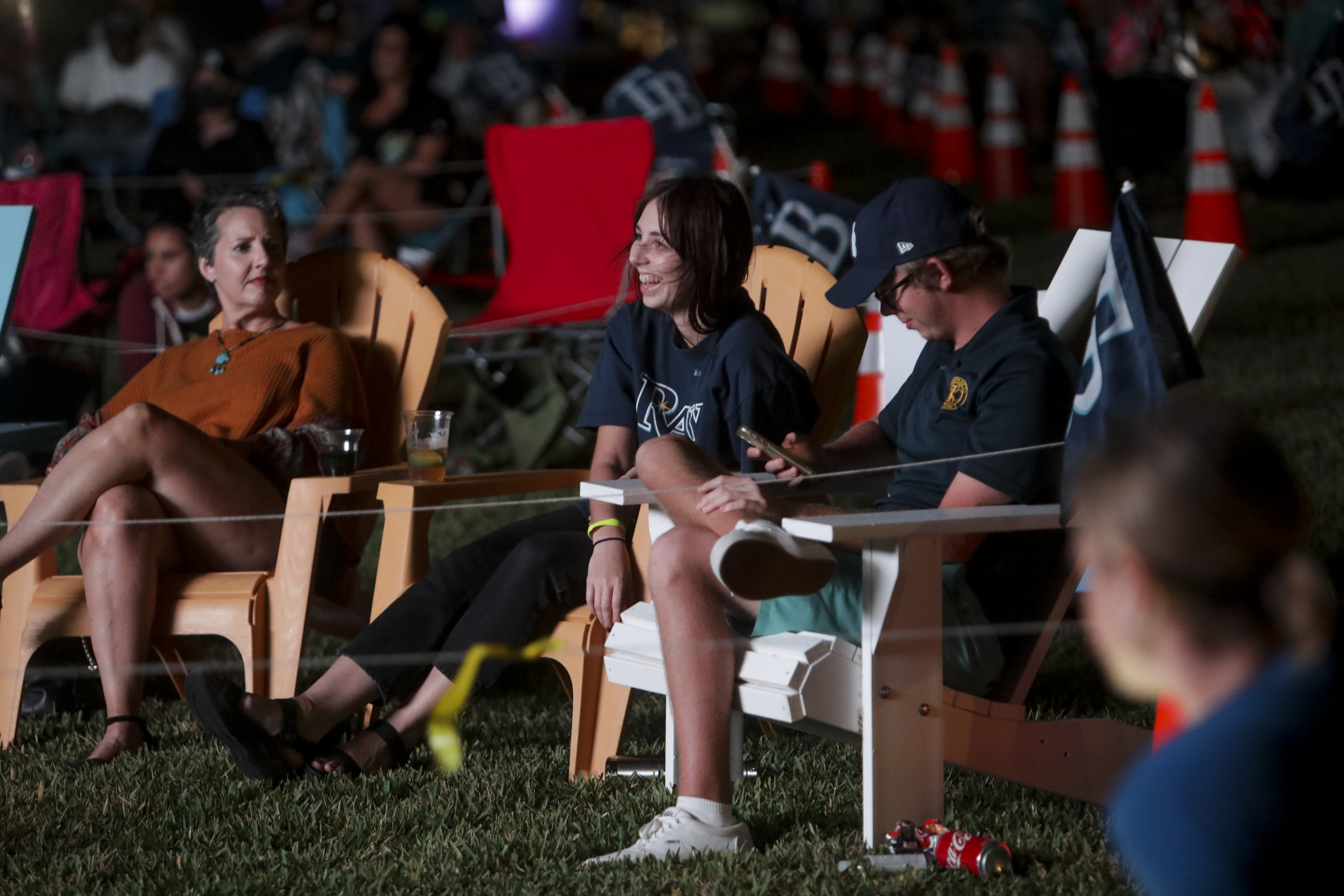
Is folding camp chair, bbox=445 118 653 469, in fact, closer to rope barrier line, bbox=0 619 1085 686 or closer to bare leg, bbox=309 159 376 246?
bare leg, bbox=309 159 376 246

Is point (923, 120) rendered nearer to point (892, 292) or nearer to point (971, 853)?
point (892, 292)

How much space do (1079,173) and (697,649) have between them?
7.32 meters

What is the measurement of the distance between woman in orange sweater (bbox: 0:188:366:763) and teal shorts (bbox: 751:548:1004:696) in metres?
1.23

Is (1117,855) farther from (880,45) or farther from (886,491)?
(880,45)

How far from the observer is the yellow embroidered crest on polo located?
2.58 metres

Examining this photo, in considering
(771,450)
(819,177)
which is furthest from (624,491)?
(819,177)

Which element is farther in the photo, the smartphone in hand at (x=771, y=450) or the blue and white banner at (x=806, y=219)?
the blue and white banner at (x=806, y=219)

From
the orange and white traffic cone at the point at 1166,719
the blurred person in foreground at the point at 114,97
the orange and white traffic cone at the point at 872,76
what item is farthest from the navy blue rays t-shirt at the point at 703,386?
the orange and white traffic cone at the point at 872,76

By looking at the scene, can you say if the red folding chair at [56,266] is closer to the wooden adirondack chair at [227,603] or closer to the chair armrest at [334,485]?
the wooden adirondack chair at [227,603]

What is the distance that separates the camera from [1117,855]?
2344 millimetres

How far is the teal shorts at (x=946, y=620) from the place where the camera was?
8.13ft

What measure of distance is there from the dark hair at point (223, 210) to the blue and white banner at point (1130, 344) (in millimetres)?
2071

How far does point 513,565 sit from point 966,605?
88 cm

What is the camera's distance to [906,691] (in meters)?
2.39
